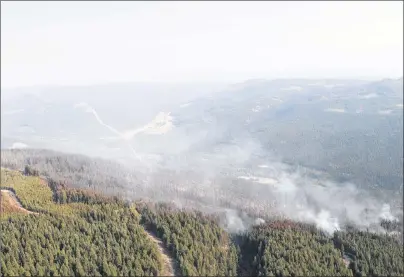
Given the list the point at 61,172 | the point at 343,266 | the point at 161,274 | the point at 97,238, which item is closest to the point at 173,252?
the point at 161,274

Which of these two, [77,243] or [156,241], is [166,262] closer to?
[156,241]

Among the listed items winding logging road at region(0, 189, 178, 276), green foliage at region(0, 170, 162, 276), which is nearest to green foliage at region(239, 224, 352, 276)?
winding logging road at region(0, 189, 178, 276)

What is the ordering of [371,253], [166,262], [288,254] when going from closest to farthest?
[166,262]
[288,254]
[371,253]

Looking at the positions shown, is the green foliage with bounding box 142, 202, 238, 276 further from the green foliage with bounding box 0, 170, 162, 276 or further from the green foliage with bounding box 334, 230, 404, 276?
the green foliage with bounding box 334, 230, 404, 276

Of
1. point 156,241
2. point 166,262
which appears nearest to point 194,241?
point 156,241

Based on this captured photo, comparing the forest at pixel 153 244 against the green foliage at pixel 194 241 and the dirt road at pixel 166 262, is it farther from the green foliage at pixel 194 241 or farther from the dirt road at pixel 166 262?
the dirt road at pixel 166 262

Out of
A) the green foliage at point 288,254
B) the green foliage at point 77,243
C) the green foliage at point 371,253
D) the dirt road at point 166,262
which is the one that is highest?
the green foliage at point 77,243

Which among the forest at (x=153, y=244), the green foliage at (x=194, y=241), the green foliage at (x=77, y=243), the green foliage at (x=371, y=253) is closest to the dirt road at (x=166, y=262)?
the forest at (x=153, y=244)
